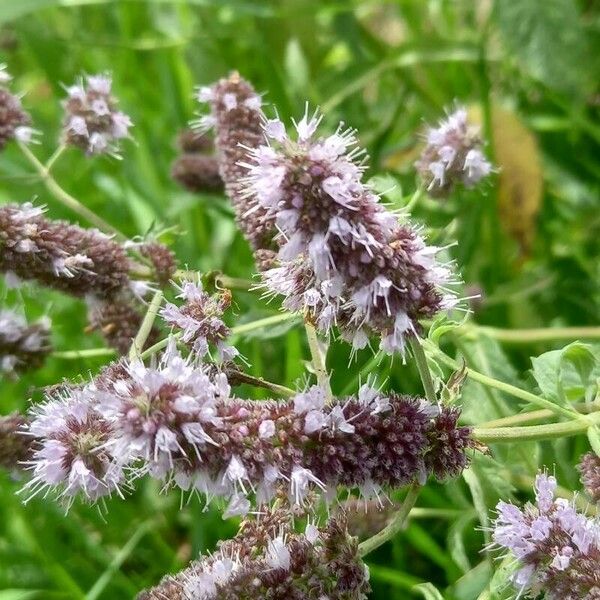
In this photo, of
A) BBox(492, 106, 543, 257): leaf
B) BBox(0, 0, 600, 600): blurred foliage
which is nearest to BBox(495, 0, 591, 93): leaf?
BBox(0, 0, 600, 600): blurred foliage

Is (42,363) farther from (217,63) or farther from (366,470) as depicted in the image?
(217,63)

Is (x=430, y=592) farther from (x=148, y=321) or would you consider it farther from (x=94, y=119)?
(x=94, y=119)

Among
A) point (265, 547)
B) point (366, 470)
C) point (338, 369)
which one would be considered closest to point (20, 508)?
point (338, 369)

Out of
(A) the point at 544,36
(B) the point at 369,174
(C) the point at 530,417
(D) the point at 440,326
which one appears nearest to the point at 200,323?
(D) the point at 440,326

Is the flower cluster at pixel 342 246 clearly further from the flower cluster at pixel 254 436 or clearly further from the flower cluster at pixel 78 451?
the flower cluster at pixel 78 451

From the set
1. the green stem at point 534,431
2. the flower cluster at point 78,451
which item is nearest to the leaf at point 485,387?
the green stem at point 534,431

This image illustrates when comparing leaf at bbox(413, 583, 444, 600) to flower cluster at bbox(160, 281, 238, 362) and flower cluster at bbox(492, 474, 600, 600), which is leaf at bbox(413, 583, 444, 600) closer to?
flower cluster at bbox(492, 474, 600, 600)

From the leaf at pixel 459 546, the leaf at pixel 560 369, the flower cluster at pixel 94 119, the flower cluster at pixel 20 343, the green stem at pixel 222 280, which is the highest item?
the flower cluster at pixel 94 119
